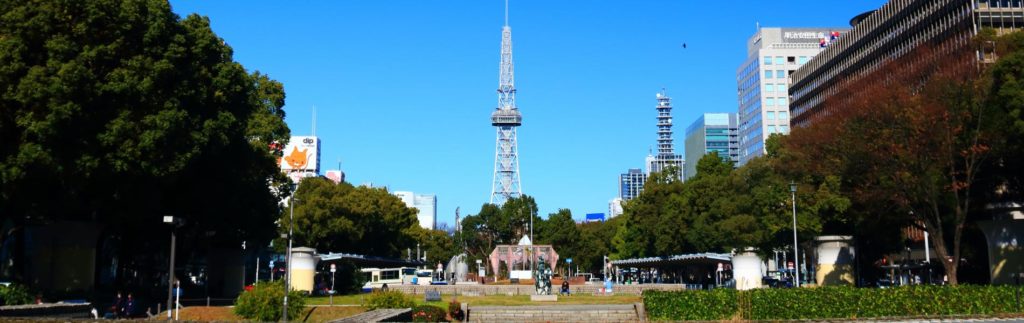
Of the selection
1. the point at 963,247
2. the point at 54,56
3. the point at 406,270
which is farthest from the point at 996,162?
the point at 406,270

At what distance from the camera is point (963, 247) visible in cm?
5444

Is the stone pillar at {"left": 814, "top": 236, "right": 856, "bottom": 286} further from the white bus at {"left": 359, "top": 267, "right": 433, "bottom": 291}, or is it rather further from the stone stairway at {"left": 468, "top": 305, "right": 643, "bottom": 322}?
the white bus at {"left": 359, "top": 267, "right": 433, "bottom": 291}

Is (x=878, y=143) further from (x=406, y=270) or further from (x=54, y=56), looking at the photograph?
(x=406, y=270)

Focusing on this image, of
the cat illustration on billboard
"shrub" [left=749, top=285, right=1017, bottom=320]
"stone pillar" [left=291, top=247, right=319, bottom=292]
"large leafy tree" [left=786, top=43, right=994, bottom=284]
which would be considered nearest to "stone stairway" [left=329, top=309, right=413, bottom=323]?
"shrub" [left=749, top=285, right=1017, bottom=320]

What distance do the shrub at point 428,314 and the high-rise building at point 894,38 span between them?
2647 centimetres

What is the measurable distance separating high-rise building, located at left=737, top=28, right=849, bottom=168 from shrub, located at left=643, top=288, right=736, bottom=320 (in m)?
110

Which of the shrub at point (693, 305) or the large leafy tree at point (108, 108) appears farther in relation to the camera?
the shrub at point (693, 305)

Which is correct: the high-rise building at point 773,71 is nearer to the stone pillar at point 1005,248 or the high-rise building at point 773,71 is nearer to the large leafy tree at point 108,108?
the stone pillar at point 1005,248

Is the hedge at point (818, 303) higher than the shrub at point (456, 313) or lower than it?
higher

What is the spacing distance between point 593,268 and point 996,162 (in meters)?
99.6

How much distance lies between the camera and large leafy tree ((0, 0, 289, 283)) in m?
31.6

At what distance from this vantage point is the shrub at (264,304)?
111 feet

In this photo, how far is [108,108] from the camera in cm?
3378

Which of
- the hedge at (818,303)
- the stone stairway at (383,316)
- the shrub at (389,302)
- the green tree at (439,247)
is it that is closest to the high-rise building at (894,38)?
the hedge at (818,303)
